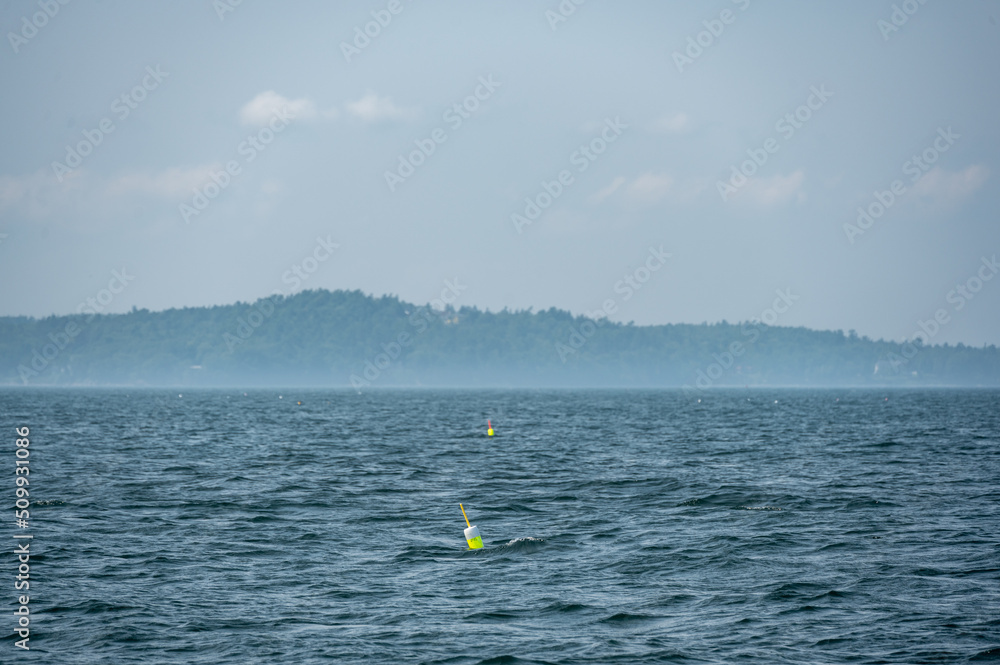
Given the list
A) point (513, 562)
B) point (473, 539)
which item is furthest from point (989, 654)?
point (473, 539)

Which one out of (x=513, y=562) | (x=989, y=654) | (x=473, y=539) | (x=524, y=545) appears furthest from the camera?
(x=524, y=545)

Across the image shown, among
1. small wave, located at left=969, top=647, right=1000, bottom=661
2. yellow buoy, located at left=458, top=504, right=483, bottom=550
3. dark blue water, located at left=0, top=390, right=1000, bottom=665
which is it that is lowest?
small wave, located at left=969, top=647, right=1000, bottom=661

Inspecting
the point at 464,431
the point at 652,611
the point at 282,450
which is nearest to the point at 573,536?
the point at 652,611

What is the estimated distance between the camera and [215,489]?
106 ft

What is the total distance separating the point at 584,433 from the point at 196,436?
83.4ft

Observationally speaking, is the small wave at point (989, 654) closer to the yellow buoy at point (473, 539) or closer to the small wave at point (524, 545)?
the small wave at point (524, 545)

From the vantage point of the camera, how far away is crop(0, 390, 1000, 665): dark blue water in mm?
14617

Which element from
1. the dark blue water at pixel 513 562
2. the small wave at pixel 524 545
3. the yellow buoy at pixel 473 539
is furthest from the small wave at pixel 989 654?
the yellow buoy at pixel 473 539

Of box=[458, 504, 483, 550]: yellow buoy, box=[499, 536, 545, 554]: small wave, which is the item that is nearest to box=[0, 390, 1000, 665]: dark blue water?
box=[499, 536, 545, 554]: small wave

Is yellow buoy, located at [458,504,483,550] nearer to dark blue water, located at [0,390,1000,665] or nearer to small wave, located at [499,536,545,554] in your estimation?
dark blue water, located at [0,390,1000,665]

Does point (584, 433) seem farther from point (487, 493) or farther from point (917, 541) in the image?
point (917, 541)

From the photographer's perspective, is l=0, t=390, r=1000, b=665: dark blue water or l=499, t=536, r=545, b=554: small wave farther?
l=499, t=536, r=545, b=554: small wave

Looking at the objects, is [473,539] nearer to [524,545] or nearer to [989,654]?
[524,545]

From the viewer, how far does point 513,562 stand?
808 inches
